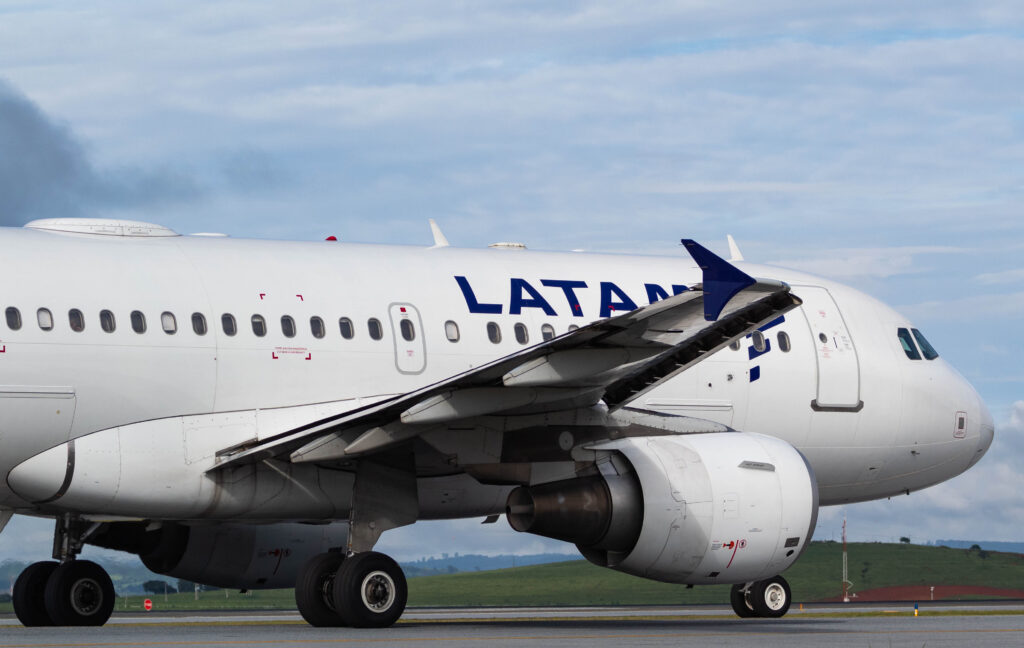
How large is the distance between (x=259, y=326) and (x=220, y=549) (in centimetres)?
433

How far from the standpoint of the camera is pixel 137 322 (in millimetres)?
17500

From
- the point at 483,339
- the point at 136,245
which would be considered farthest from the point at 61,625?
the point at 483,339

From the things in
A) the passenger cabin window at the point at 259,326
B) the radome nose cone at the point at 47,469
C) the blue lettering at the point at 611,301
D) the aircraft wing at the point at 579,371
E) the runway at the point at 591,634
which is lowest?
the runway at the point at 591,634

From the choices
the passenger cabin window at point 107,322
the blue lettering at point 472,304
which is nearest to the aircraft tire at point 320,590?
the passenger cabin window at point 107,322

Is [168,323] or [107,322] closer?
[107,322]

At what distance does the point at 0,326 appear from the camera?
54.8 feet

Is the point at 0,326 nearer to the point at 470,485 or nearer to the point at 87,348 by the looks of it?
the point at 87,348

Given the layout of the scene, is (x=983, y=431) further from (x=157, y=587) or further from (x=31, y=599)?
(x=157, y=587)

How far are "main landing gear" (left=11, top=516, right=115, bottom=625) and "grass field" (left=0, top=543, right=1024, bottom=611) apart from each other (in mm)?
22457

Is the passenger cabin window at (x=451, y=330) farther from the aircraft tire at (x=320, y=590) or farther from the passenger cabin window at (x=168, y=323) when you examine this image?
the passenger cabin window at (x=168, y=323)

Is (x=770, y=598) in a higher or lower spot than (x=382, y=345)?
lower

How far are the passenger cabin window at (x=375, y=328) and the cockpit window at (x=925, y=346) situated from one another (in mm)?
8574

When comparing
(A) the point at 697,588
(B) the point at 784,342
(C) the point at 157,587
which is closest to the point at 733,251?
(B) the point at 784,342

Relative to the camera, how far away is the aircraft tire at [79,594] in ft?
65.3
